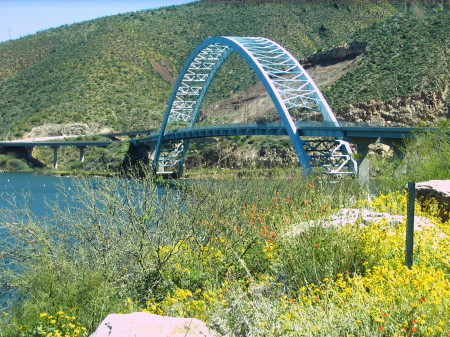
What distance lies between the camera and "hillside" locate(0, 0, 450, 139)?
69000 mm

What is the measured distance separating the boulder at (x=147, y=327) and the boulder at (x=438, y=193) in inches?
278

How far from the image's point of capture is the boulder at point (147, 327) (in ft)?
18.6

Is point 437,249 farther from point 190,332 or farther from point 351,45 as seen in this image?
point 351,45

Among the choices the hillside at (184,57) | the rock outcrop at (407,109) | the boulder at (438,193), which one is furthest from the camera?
the hillside at (184,57)

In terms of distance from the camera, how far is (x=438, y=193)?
39.7 ft

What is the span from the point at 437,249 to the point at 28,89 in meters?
97.0

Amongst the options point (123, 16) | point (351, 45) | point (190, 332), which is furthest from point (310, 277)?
point (123, 16)

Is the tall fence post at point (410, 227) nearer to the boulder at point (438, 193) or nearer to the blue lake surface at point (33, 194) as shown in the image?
the boulder at point (438, 193)

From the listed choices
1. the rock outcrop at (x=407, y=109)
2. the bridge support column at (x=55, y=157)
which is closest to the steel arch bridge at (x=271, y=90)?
the rock outcrop at (x=407, y=109)

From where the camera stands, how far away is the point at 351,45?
81.2 m

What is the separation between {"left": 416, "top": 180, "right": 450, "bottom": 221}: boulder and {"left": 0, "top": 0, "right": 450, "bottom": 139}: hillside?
51266mm

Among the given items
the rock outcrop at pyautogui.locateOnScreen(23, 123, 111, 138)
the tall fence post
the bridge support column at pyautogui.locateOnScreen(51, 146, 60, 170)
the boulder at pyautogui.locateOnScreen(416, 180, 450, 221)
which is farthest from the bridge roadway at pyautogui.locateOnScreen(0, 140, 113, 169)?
the tall fence post

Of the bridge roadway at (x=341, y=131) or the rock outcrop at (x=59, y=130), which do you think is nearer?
the bridge roadway at (x=341, y=131)

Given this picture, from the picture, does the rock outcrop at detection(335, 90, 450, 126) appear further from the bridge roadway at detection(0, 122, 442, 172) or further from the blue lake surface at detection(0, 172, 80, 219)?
the blue lake surface at detection(0, 172, 80, 219)
